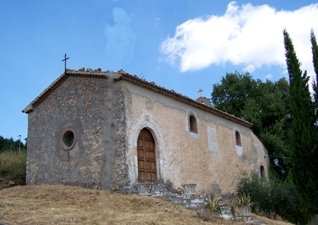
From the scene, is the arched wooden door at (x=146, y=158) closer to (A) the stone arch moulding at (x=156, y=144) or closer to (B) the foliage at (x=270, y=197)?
(A) the stone arch moulding at (x=156, y=144)

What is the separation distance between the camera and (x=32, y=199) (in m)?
12.0

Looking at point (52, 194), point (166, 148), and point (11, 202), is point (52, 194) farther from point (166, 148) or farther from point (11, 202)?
point (166, 148)

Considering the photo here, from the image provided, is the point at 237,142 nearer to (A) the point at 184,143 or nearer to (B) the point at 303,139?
(B) the point at 303,139

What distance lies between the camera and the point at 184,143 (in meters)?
16.3

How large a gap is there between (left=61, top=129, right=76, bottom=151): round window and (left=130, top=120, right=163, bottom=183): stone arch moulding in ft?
9.69

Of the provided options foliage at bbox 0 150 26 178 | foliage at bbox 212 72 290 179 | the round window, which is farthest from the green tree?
foliage at bbox 0 150 26 178

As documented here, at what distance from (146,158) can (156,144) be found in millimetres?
813

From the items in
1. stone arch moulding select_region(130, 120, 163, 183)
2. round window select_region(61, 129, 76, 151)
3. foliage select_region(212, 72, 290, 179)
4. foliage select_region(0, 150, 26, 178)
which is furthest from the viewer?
foliage select_region(212, 72, 290, 179)

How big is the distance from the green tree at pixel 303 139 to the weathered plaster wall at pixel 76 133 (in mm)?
8125

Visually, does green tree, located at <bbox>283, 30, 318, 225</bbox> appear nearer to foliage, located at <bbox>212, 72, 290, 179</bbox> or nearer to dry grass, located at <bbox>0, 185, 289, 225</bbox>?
dry grass, located at <bbox>0, 185, 289, 225</bbox>

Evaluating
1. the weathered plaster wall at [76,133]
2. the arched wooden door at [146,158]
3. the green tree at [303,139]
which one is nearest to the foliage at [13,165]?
the weathered plaster wall at [76,133]

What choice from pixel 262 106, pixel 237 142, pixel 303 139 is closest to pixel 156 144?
pixel 303 139

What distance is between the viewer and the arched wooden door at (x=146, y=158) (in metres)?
14.0

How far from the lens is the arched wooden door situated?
45.8 ft
